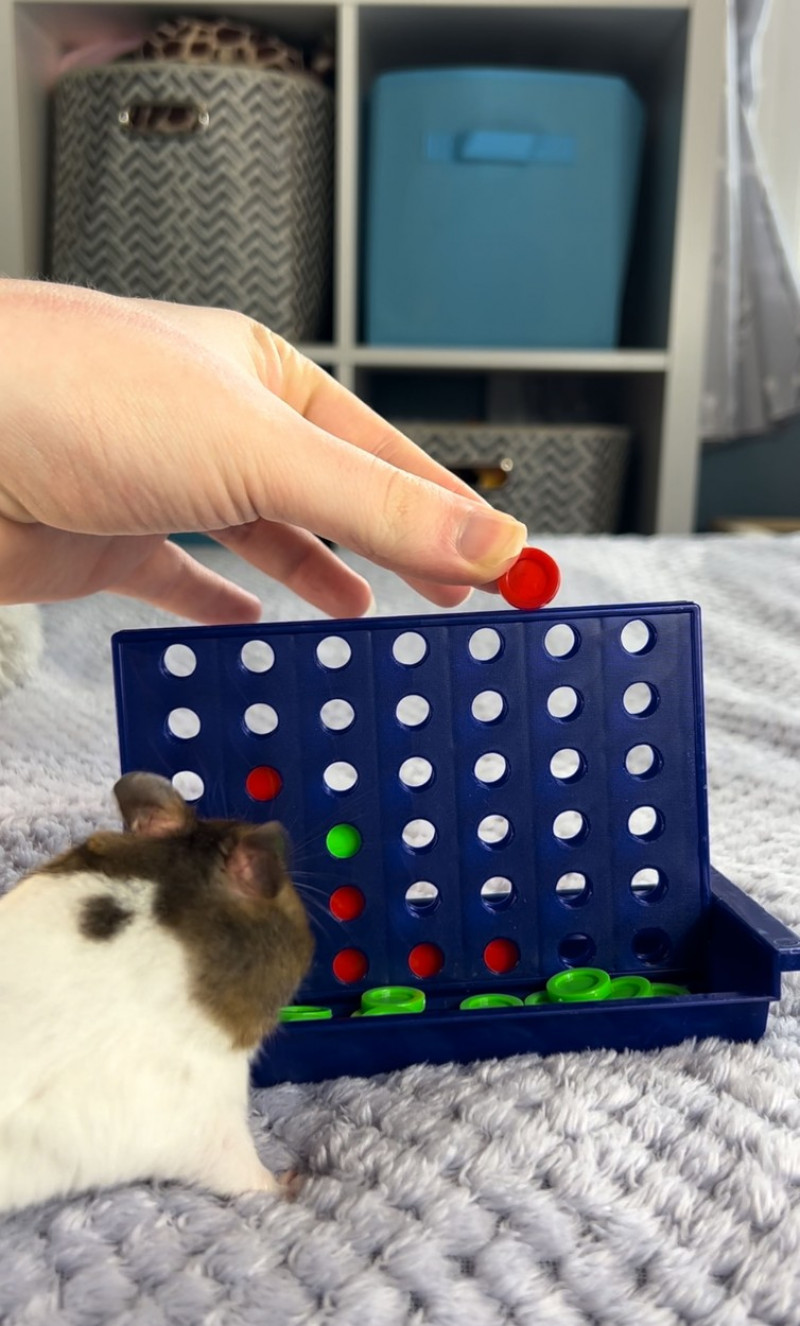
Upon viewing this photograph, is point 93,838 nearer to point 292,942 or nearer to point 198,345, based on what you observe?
point 292,942

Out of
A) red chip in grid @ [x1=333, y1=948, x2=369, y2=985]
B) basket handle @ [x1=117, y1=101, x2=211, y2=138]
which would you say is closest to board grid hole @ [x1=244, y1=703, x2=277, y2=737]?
red chip in grid @ [x1=333, y1=948, x2=369, y2=985]

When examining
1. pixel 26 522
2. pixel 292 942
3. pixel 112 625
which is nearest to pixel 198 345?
pixel 26 522

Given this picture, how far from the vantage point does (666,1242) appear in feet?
1.34

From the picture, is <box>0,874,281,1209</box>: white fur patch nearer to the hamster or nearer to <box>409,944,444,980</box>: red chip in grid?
the hamster

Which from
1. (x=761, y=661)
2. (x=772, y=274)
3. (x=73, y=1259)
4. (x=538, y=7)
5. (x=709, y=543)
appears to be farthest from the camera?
(x=772, y=274)

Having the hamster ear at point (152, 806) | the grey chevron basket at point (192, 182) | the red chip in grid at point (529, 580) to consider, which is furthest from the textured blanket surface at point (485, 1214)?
the grey chevron basket at point (192, 182)

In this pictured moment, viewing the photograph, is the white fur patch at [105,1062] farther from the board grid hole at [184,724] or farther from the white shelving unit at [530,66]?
the white shelving unit at [530,66]

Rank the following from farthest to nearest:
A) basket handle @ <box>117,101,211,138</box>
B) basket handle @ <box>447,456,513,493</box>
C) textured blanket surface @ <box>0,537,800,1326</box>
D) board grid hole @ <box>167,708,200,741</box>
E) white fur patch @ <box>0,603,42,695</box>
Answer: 1. basket handle @ <box>447,456,513,493</box>
2. basket handle @ <box>117,101,211,138</box>
3. white fur patch @ <box>0,603,42,695</box>
4. board grid hole @ <box>167,708,200,741</box>
5. textured blanket surface @ <box>0,537,800,1326</box>

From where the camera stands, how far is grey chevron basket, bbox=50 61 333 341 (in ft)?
5.33

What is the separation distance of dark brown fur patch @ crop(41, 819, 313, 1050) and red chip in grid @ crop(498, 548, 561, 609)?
18cm

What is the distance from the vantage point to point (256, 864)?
47 cm

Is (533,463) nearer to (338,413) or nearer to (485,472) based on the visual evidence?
(485,472)

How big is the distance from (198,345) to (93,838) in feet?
0.79

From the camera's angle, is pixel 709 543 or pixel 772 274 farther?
pixel 772 274
